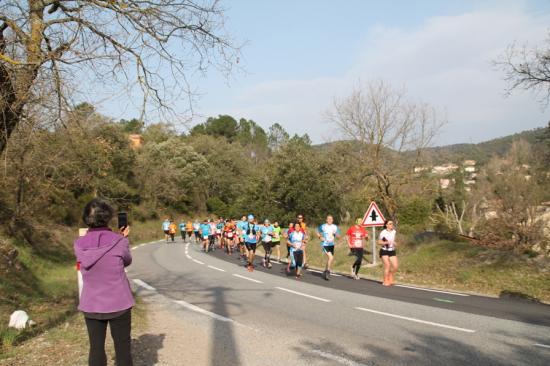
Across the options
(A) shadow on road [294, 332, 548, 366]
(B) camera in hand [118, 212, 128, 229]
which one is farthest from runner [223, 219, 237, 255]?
(B) camera in hand [118, 212, 128, 229]

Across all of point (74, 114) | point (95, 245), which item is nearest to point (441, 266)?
point (74, 114)

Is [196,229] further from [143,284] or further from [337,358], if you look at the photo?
[337,358]

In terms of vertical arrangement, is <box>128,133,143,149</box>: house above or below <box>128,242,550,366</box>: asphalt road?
above

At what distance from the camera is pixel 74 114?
311 inches

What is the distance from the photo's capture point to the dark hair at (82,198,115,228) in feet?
13.5

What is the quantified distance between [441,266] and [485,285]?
7.61ft

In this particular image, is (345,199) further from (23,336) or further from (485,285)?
(23,336)

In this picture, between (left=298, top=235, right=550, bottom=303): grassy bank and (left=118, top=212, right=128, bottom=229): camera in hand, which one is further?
(left=298, top=235, right=550, bottom=303): grassy bank

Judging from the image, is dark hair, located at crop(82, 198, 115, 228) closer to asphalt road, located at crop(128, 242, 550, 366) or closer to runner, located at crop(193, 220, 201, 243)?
asphalt road, located at crop(128, 242, 550, 366)

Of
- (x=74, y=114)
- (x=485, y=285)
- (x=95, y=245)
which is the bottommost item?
(x=485, y=285)

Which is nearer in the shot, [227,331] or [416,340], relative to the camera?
[416,340]

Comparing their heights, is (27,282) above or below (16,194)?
below

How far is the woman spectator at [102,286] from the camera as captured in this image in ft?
13.3

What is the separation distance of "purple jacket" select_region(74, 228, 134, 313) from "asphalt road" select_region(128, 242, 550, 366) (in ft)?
6.46
